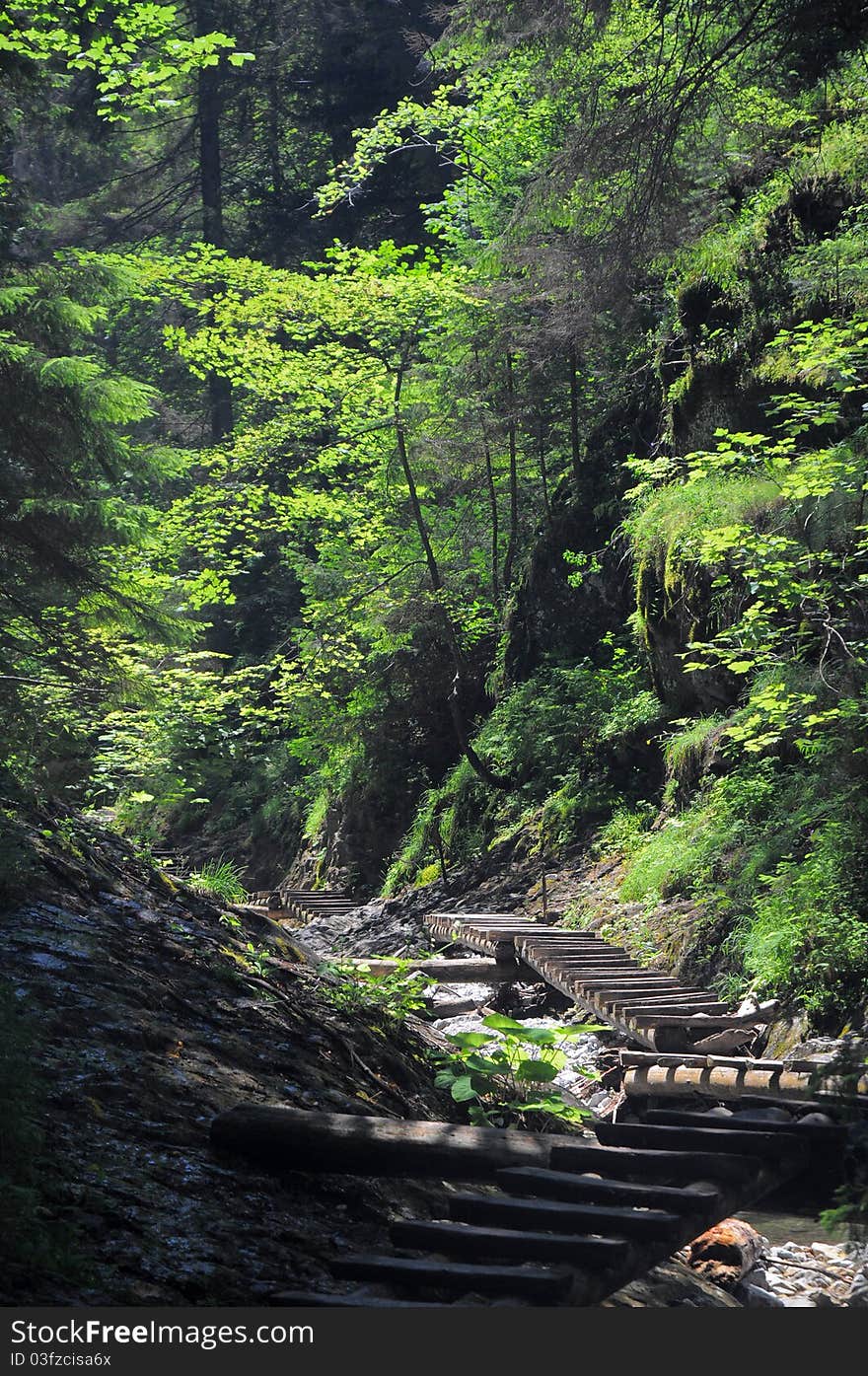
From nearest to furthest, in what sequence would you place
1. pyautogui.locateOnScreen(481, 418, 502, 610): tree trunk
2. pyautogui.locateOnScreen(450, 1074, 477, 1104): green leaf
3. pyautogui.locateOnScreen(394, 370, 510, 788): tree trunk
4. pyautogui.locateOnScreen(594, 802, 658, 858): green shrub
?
pyautogui.locateOnScreen(450, 1074, 477, 1104): green leaf → pyautogui.locateOnScreen(594, 802, 658, 858): green shrub → pyautogui.locateOnScreen(394, 370, 510, 788): tree trunk → pyautogui.locateOnScreen(481, 418, 502, 610): tree trunk

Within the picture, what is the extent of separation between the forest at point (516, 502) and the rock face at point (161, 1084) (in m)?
0.43

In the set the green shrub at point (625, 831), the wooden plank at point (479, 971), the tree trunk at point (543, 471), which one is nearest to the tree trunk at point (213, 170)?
the tree trunk at point (543, 471)

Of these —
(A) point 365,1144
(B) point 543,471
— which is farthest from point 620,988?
(B) point 543,471

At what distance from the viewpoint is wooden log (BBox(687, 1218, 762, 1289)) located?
5691 millimetres

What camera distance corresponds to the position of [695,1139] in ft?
16.4

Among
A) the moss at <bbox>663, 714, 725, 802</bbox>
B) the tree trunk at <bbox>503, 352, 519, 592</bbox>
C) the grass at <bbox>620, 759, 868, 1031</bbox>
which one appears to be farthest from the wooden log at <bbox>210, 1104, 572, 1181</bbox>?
the tree trunk at <bbox>503, 352, 519, 592</bbox>

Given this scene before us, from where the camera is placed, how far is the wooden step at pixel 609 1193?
403 cm

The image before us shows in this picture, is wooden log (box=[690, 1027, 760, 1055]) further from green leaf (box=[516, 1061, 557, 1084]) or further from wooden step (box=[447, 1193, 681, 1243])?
wooden step (box=[447, 1193, 681, 1243])

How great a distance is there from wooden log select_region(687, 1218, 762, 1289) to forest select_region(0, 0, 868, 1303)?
4.39ft

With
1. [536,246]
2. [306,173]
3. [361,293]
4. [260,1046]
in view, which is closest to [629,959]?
[260,1046]

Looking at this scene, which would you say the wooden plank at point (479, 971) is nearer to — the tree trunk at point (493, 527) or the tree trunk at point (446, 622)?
the tree trunk at point (446, 622)

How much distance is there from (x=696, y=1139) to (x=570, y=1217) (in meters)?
1.37

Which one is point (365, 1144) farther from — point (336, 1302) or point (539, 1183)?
point (336, 1302)

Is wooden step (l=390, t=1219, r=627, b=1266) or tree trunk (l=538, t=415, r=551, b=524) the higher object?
tree trunk (l=538, t=415, r=551, b=524)
